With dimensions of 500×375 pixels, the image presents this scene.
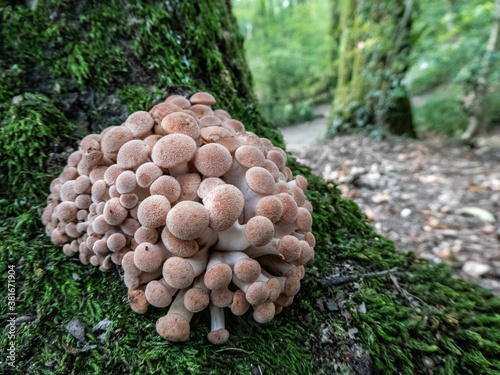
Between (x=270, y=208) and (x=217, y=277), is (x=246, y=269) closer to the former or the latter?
(x=217, y=277)

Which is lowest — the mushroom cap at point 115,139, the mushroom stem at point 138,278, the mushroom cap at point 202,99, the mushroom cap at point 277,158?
the mushroom stem at point 138,278

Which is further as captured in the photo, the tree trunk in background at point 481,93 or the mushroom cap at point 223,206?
the tree trunk in background at point 481,93

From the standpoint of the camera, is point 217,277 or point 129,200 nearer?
point 217,277

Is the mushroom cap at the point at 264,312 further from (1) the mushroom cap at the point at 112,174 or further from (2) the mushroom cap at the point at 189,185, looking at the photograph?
(1) the mushroom cap at the point at 112,174

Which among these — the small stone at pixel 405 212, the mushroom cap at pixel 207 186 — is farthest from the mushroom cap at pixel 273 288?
the small stone at pixel 405 212

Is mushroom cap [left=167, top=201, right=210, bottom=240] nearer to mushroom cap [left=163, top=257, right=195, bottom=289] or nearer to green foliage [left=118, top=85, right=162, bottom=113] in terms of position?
mushroom cap [left=163, top=257, right=195, bottom=289]

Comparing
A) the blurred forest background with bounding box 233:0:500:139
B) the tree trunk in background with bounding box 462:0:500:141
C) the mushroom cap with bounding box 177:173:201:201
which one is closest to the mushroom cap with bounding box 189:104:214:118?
the mushroom cap with bounding box 177:173:201:201

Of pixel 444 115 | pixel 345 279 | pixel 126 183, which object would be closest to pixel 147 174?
pixel 126 183
